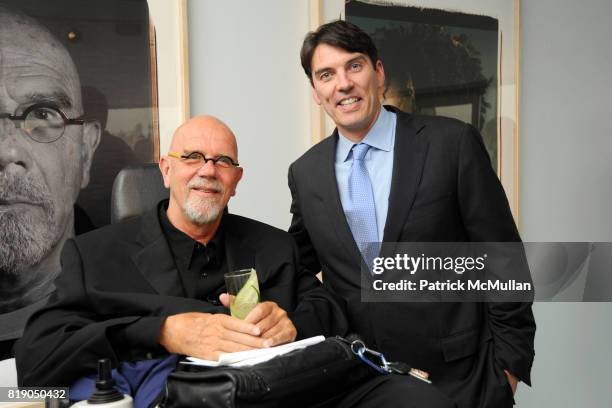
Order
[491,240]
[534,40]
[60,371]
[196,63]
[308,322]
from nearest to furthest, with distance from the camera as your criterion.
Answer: [60,371], [308,322], [491,240], [196,63], [534,40]

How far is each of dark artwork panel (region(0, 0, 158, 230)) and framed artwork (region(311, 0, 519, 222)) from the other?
0.91 metres

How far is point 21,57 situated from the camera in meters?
2.33

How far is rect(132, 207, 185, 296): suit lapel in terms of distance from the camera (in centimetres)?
195

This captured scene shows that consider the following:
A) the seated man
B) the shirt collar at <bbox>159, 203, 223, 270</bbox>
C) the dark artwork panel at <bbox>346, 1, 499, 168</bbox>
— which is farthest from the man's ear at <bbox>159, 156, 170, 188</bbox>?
the dark artwork panel at <bbox>346, 1, 499, 168</bbox>

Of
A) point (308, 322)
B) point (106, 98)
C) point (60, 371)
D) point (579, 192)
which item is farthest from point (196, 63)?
point (579, 192)

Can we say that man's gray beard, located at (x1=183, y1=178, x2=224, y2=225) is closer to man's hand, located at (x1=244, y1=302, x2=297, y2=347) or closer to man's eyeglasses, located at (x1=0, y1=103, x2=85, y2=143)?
man's hand, located at (x1=244, y1=302, x2=297, y2=347)

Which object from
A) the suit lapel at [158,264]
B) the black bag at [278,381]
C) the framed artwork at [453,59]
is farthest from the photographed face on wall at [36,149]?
the framed artwork at [453,59]

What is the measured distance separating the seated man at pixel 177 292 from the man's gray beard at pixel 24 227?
0.49 m

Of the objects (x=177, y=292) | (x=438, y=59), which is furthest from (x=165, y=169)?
(x=438, y=59)

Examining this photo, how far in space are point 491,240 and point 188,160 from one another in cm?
102

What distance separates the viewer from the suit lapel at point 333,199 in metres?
2.26

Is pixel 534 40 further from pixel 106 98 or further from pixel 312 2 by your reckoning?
pixel 106 98

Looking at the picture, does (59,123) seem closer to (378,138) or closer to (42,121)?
(42,121)

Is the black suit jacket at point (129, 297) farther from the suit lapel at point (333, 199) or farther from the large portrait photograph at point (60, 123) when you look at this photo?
the large portrait photograph at point (60, 123)
